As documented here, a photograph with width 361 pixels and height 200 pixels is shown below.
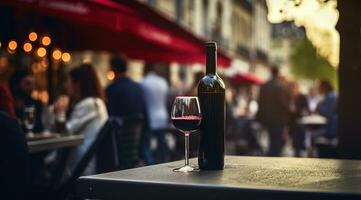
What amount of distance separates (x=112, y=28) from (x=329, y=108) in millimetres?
5618

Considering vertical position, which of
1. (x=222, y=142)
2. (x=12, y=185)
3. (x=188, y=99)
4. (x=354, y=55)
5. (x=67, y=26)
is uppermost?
(x=67, y=26)

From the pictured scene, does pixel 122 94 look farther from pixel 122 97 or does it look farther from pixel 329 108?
pixel 329 108

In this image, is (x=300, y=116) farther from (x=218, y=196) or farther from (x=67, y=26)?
(x=218, y=196)

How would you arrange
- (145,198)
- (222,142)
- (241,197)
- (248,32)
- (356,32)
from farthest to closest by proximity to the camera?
(248,32) → (356,32) → (222,142) → (145,198) → (241,197)

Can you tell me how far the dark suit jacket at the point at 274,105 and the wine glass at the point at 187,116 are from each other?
354 inches

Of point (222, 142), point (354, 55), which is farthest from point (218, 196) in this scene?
point (354, 55)

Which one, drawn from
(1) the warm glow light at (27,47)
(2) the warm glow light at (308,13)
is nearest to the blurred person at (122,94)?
(2) the warm glow light at (308,13)

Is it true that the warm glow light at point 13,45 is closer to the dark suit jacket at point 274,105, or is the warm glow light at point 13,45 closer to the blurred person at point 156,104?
the blurred person at point 156,104

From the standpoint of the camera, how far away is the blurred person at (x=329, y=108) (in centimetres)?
1050

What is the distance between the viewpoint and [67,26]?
33.0 ft

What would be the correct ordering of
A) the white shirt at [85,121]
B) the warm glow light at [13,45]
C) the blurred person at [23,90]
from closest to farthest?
1. the white shirt at [85,121]
2. the blurred person at [23,90]
3. the warm glow light at [13,45]

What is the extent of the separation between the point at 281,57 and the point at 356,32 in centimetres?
8602

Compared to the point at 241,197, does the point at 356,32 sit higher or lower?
higher

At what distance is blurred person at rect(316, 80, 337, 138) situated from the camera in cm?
1050
